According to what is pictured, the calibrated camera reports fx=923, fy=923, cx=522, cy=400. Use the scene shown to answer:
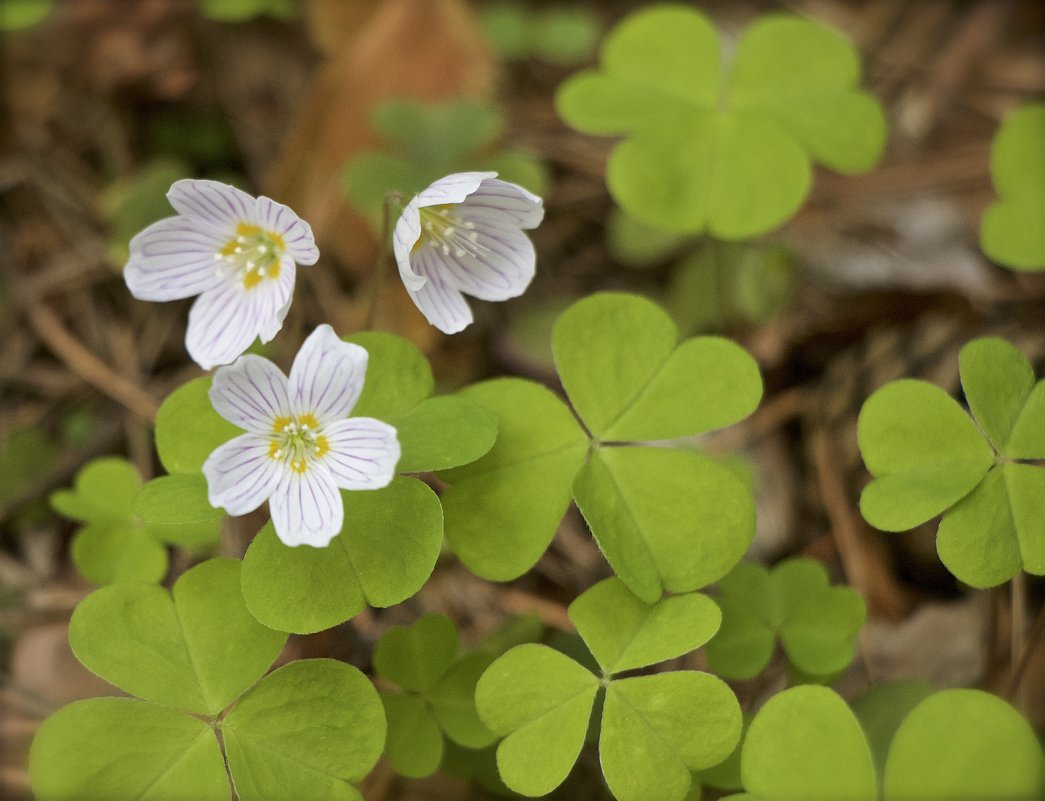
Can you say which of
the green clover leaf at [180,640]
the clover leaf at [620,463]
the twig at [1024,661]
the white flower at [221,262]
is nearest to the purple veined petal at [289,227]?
the white flower at [221,262]

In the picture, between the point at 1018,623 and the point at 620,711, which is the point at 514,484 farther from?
the point at 1018,623

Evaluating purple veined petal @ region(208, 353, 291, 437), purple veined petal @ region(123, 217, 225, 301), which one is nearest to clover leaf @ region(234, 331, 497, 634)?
purple veined petal @ region(208, 353, 291, 437)

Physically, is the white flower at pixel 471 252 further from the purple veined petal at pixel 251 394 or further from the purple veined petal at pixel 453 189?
the purple veined petal at pixel 251 394

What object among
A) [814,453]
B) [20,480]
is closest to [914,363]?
[814,453]

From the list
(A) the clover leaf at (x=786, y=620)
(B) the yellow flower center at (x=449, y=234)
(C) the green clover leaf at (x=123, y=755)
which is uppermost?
(B) the yellow flower center at (x=449, y=234)

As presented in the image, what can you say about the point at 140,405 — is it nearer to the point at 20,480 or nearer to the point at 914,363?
the point at 20,480

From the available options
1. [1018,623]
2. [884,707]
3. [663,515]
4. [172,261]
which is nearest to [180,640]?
[172,261]

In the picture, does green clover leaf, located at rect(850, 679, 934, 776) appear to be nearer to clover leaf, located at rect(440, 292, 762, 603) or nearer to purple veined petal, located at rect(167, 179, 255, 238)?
clover leaf, located at rect(440, 292, 762, 603)
